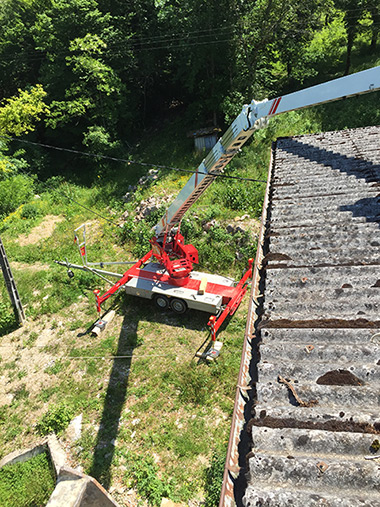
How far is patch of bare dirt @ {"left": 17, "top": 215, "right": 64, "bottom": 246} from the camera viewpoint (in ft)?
56.8

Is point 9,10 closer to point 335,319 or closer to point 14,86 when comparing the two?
point 14,86

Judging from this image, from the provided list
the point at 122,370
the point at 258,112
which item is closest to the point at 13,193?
the point at 122,370

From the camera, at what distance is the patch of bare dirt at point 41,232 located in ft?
56.8

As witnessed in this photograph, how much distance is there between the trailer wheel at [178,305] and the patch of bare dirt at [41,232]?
9535mm

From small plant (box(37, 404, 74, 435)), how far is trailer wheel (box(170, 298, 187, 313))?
4373mm

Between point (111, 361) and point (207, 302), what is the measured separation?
3.37m

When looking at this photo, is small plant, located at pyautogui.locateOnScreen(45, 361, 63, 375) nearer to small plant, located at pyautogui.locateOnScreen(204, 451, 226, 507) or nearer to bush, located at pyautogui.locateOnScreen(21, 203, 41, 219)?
small plant, located at pyautogui.locateOnScreen(204, 451, 226, 507)

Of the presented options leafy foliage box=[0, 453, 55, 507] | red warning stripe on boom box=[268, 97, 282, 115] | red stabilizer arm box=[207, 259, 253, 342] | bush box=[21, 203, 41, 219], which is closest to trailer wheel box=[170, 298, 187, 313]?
red stabilizer arm box=[207, 259, 253, 342]

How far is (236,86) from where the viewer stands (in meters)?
19.9

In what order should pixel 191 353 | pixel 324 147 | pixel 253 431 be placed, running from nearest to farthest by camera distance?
1. pixel 253 431
2. pixel 324 147
3. pixel 191 353

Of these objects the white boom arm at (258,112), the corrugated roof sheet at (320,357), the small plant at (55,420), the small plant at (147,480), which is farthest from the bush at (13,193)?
the corrugated roof sheet at (320,357)

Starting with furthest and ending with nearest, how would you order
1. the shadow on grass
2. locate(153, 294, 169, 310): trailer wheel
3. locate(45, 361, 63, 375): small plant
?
locate(153, 294, 169, 310): trailer wheel
locate(45, 361, 63, 375): small plant
the shadow on grass

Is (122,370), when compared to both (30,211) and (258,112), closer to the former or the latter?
(258,112)

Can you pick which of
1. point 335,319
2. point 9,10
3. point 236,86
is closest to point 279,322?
point 335,319
